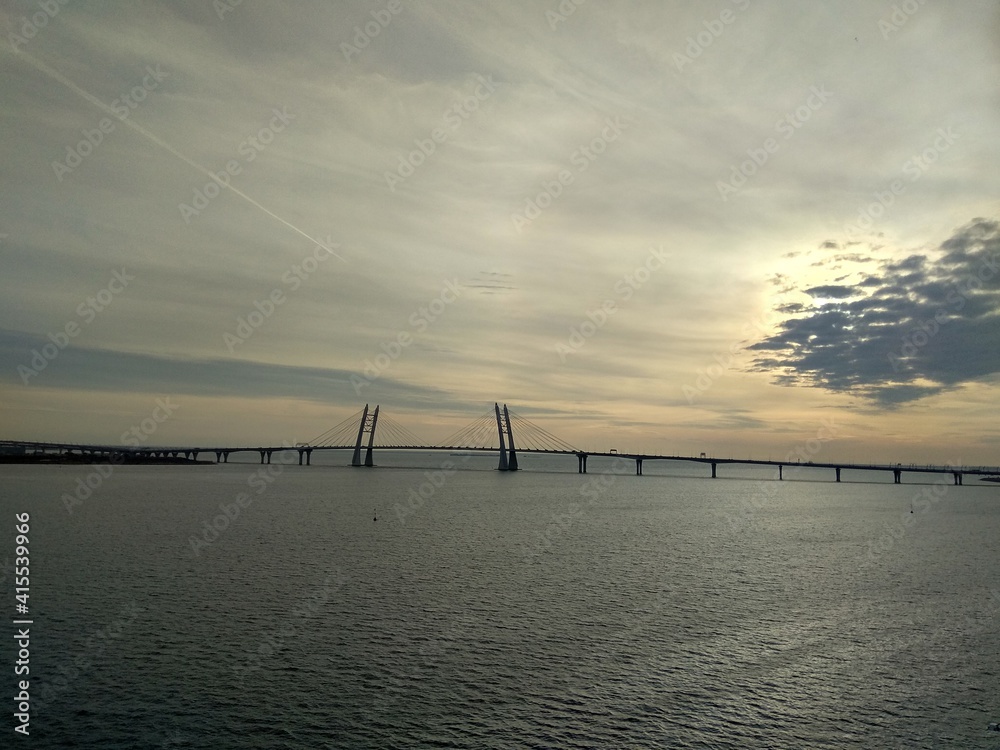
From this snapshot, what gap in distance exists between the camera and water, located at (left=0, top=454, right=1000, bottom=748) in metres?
25.3

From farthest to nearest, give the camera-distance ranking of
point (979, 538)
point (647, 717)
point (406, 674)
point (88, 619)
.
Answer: point (979, 538) < point (88, 619) < point (406, 674) < point (647, 717)

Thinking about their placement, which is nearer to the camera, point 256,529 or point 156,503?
point 256,529

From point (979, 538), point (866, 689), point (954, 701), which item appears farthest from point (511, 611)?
point (979, 538)

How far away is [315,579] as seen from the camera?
162 feet

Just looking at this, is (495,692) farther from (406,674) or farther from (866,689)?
(866,689)

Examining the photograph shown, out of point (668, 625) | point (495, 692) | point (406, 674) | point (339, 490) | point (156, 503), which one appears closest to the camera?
point (495, 692)

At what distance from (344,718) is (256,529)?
5771 cm

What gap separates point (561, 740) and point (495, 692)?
4832 millimetres

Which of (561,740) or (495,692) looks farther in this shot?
(495,692)

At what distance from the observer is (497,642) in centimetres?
3497

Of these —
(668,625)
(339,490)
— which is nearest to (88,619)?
(668,625)

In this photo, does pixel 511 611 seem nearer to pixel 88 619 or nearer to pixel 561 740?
pixel 561 740

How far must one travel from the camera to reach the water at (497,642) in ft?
83.1

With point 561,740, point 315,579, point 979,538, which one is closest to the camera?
point 561,740
